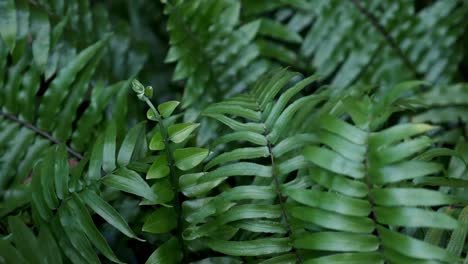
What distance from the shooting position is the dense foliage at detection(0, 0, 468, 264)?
0.80 m

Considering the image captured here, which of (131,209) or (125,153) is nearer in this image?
(125,153)

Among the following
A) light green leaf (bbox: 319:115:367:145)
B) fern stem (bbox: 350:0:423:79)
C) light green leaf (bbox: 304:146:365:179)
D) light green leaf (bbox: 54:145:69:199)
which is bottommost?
light green leaf (bbox: 54:145:69:199)

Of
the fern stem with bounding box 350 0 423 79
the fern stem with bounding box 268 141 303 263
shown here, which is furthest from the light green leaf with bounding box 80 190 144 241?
the fern stem with bounding box 350 0 423 79

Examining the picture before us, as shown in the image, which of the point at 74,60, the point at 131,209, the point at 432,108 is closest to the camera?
the point at 131,209

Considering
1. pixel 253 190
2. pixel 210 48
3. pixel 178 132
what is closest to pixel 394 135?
pixel 253 190

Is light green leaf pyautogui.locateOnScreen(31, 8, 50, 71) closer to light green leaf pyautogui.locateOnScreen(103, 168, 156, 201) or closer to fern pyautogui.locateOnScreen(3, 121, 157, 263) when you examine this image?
fern pyautogui.locateOnScreen(3, 121, 157, 263)

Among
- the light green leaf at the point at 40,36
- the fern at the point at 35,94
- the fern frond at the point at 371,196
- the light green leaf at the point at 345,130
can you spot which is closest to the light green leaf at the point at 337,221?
the fern frond at the point at 371,196

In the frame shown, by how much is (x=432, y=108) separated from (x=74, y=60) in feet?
3.38

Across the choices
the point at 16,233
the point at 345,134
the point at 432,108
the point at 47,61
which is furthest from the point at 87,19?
the point at 432,108

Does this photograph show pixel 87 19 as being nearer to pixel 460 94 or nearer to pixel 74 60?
pixel 74 60

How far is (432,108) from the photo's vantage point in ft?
5.05

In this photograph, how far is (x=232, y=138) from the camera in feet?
3.08

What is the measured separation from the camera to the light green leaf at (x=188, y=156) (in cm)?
92

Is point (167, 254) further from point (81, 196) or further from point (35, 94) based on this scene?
point (35, 94)
